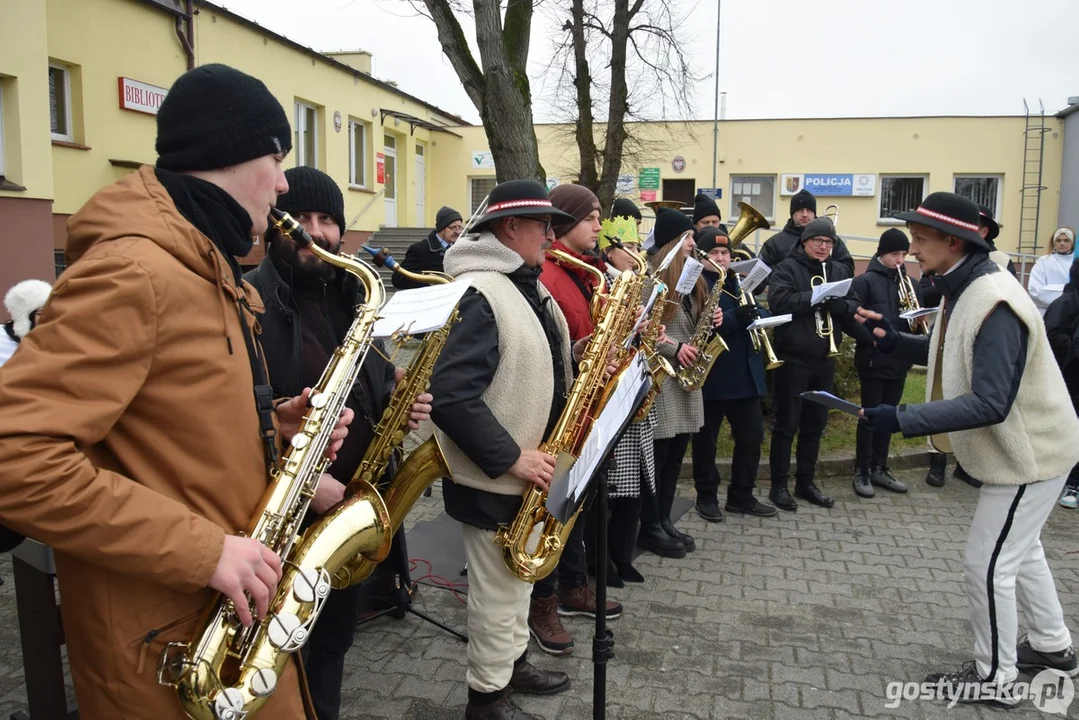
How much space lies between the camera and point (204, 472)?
1709mm

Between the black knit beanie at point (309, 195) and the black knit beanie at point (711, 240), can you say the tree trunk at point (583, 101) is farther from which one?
the black knit beanie at point (309, 195)

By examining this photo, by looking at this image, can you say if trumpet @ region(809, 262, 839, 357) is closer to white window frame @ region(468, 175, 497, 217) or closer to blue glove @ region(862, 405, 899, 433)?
Answer: blue glove @ region(862, 405, 899, 433)

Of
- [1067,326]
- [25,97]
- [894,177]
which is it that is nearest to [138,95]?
[25,97]

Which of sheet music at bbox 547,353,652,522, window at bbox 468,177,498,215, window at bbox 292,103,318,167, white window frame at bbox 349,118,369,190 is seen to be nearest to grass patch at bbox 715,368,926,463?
sheet music at bbox 547,353,652,522

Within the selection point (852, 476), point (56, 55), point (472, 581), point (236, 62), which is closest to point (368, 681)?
point (472, 581)

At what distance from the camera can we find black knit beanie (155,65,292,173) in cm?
178

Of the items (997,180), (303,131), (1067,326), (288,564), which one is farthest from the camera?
(997,180)

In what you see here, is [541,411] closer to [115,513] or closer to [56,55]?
[115,513]

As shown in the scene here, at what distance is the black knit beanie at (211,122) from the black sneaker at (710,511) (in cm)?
478

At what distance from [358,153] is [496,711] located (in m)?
20.2

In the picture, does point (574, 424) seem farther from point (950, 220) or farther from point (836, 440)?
point (836, 440)

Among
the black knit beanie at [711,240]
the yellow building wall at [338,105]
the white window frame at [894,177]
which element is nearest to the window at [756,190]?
the white window frame at [894,177]

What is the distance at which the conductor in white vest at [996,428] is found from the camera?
130 inches

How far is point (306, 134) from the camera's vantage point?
1880 cm
